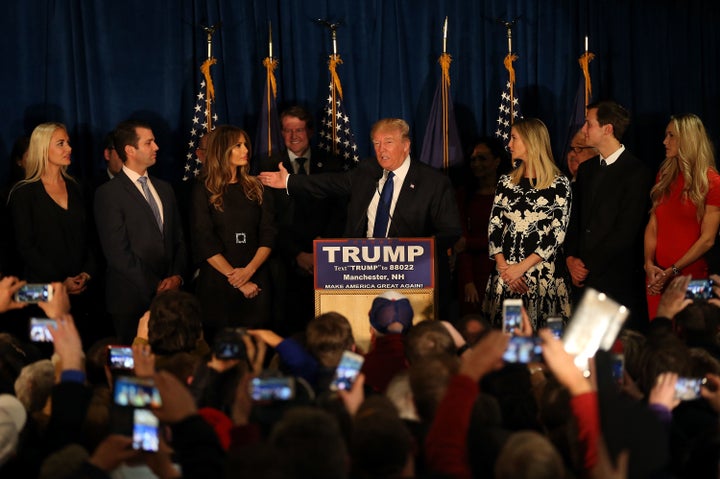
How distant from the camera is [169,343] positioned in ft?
14.0

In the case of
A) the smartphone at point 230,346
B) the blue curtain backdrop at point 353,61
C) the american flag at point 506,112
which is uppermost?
the blue curtain backdrop at point 353,61

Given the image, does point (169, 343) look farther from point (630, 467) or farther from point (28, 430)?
point (630, 467)

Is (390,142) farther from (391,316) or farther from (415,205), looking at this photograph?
(391,316)

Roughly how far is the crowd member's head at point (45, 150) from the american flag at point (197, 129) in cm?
122

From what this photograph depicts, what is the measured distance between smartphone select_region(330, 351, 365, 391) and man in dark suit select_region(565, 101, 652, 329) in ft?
10.5

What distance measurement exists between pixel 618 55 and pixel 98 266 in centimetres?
415

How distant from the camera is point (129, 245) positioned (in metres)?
6.21

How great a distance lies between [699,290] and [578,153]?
2.82m

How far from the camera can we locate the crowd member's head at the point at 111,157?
6.91 meters

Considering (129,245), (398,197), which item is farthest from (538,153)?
(129,245)

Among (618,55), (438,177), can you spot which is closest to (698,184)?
(438,177)

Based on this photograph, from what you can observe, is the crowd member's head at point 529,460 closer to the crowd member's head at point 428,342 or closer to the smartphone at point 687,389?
the smartphone at point 687,389

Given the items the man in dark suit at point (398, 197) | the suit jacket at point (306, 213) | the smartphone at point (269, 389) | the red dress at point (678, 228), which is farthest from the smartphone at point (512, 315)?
the suit jacket at point (306, 213)

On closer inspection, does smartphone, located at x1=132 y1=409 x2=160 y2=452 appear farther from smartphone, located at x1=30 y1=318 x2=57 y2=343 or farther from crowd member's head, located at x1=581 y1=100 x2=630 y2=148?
crowd member's head, located at x1=581 y1=100 x2=630 y2=148
